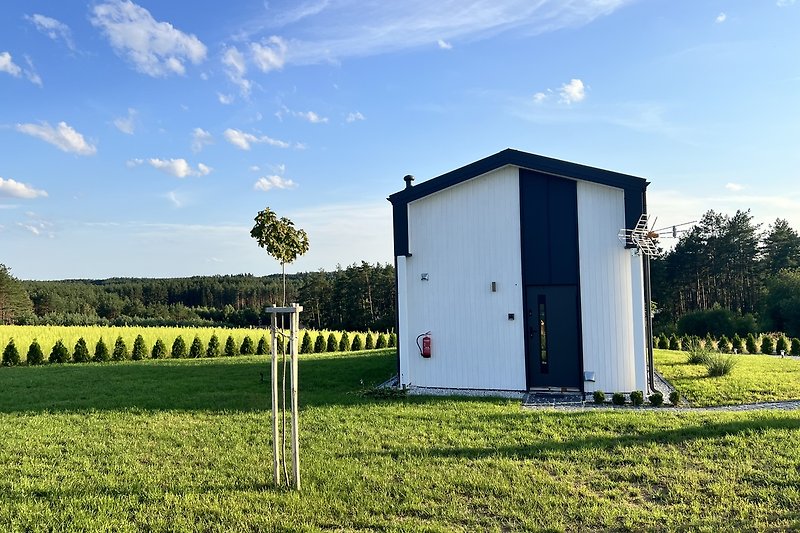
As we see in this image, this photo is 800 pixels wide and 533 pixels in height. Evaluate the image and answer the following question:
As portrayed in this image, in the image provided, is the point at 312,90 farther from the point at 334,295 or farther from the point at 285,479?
the point at 334,295

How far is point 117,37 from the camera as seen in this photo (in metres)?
12.0

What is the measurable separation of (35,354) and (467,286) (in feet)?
52.5

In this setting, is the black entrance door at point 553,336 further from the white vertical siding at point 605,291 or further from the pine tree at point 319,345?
the pine tree at point 319,345

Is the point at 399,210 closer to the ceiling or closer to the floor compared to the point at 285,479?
closer to the ceiling

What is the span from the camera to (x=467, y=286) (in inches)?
411

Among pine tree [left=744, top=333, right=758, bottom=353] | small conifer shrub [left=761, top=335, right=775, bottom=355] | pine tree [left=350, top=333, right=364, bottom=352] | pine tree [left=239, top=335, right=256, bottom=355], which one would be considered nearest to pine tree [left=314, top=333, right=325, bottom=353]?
pine tree [left=350, top=333, right=364, bottom=352]

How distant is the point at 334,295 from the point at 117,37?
42.8m

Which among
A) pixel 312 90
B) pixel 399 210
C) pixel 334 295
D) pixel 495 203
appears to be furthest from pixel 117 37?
pixel 334 295

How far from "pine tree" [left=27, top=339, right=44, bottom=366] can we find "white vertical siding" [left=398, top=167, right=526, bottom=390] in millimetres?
14498

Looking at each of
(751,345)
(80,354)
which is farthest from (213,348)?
(751,345)

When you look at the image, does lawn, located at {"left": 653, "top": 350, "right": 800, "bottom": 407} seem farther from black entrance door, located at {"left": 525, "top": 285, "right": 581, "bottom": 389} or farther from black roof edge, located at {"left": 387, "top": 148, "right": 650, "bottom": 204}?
black roof edge, located at {"left": 387, "top": 148, "right": 650, "bottom": 204}

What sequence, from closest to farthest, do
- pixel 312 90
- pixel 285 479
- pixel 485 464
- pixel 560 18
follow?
pixel 285 479 → pixel 485 464 → pixel 560 18 → pixel 312 90

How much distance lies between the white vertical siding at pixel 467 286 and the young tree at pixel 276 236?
5.83m

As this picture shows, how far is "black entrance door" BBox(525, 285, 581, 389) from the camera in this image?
9875 mm
